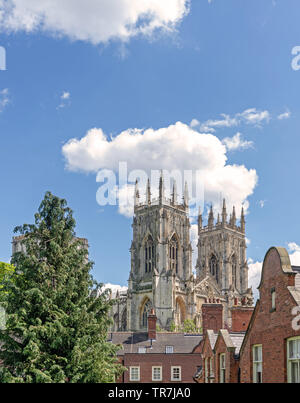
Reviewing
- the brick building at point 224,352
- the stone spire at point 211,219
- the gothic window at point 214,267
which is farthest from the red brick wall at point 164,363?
the stone spire at point 211,219

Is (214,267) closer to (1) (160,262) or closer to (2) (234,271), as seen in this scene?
(2) (234,271)

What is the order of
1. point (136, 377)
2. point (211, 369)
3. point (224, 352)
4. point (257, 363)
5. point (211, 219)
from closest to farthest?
1. point (257, 363)
2. point (224, 352)
3. point (211, 369)
4. point (136, 377)
5. point (211, 219)

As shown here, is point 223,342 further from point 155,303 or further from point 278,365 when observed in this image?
point 155,303

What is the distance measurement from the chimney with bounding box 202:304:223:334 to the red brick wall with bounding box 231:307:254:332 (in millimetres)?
6118

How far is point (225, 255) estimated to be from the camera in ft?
383

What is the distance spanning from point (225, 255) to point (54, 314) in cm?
8904

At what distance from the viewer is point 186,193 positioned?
10969 cm

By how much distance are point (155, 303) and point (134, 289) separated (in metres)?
7.63

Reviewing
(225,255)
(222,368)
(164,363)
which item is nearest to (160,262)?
(225,255)

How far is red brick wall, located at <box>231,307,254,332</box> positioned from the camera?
3300cm

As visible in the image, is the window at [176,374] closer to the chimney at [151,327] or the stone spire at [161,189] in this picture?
the chimney at [151,327]

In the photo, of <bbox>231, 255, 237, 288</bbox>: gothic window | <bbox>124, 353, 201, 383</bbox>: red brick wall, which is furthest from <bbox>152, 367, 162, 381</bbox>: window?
<bbox>231, 255, 237, 288</bbox>: gothic window

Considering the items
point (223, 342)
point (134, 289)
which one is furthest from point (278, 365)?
point (134, 289)

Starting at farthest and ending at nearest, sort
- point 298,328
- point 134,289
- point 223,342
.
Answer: point 134,289 < point 223,342 < point 298,328
